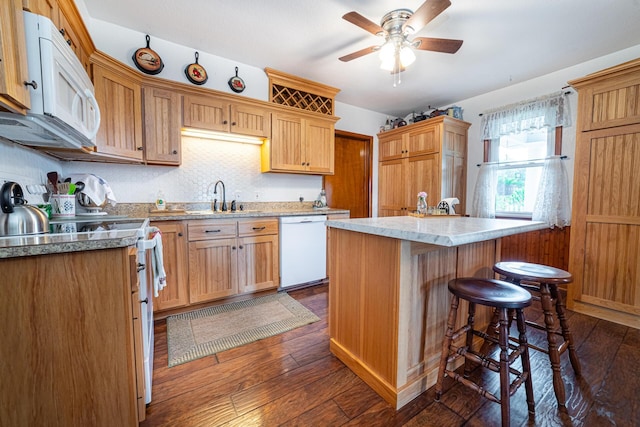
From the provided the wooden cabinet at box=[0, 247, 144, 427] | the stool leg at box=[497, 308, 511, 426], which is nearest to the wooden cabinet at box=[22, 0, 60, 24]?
the wooden cabinet at box=[0, 247, 144, 427]

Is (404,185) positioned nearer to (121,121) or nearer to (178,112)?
(178,112)

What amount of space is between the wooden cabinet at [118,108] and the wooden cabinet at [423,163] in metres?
3.18

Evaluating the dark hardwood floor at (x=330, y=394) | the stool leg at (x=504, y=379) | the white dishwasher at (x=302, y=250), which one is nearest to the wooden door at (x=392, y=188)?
the white dishwasher at (x=302, y=250)

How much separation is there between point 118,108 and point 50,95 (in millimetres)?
1306

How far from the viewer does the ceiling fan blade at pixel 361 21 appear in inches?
65.4

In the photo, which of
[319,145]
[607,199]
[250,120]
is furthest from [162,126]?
[607,199]

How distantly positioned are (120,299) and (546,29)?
12.0ft

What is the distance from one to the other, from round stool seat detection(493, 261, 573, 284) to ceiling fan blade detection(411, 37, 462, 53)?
1648 millimetres

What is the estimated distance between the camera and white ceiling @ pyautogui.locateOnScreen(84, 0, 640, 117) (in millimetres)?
1968

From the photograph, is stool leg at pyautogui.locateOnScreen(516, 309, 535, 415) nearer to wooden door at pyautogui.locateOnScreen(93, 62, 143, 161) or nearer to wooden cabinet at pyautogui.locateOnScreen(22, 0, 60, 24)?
wooden cabinet at pyautogui.locateOnScreen(22, 0, 60, 24)

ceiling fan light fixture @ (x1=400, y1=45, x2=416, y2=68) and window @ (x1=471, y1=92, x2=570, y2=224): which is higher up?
ceiling fan light fixture @ (x1=400, y1=45, x2=416, y2=68)

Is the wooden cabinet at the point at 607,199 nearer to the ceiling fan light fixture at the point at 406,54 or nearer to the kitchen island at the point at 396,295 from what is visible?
the kitchen island at the point at 396,295

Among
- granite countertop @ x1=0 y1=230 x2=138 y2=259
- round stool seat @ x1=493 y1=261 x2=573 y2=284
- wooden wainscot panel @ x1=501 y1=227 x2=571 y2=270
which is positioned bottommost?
wooden wainscot panel @ x1=501 y1=227 x2=571 y2=270

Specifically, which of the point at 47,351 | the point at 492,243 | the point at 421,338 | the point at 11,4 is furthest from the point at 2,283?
the point at 492,243
